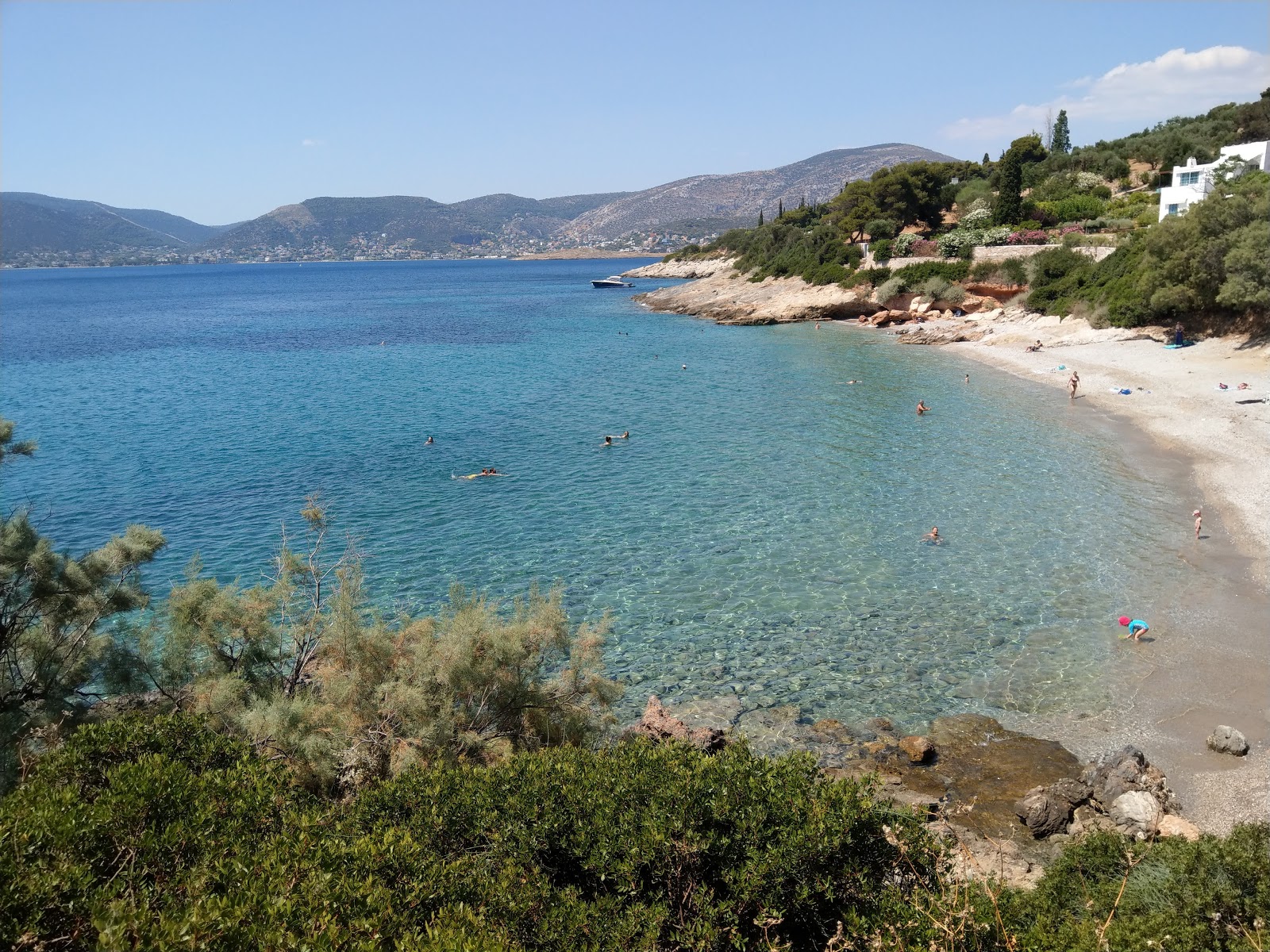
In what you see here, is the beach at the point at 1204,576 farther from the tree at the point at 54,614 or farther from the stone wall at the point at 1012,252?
the tree at the point at 54,614

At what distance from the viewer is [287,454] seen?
30.8m

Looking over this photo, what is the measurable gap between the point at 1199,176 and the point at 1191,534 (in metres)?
48.1

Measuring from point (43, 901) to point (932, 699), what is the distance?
43.6 feet

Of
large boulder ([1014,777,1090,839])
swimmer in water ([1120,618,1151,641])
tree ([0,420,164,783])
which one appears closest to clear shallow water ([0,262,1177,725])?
swimmer in water ([1120,618,1151,641])

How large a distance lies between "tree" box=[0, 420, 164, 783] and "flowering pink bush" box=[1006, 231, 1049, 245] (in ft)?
193

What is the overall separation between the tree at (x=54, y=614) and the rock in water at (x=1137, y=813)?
13667mm

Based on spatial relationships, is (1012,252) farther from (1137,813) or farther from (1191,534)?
(1137,813)

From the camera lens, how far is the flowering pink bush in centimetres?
5556

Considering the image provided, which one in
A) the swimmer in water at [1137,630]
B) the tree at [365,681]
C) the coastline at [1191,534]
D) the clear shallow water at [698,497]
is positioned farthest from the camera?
the clear shallow water at [698,497]

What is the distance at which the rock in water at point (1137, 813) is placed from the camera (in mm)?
10227

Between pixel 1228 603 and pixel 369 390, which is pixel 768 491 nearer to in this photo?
pixel 1228 603

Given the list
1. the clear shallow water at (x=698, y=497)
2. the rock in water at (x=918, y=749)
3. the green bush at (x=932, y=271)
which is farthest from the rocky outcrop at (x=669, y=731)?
the green bush at (x=932, y=271)

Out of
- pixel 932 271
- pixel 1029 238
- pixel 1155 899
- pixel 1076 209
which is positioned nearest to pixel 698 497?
pixel 1155 899

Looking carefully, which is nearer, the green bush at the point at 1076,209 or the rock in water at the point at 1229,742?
the rock in water at the point at 1229,742
